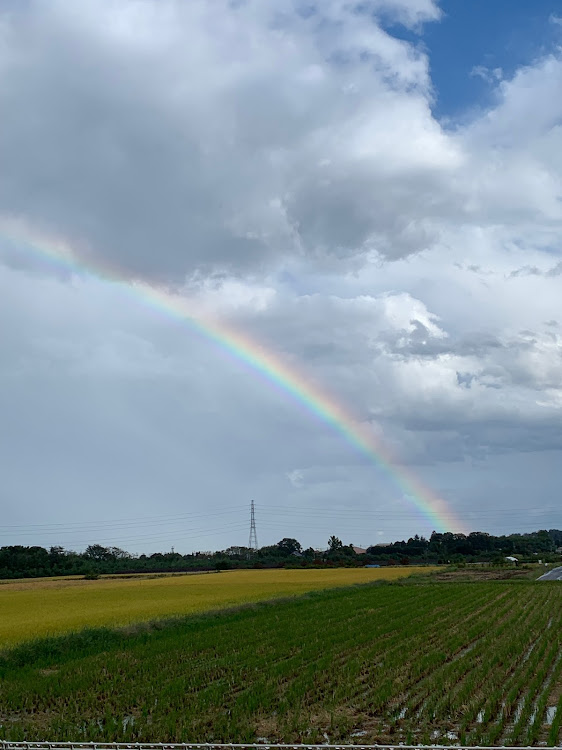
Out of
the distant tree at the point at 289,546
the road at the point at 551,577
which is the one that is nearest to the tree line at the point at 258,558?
the distant tree at the point at 289,546

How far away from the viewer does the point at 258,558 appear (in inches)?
5162

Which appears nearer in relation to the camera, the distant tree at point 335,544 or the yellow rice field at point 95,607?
the yellow rice field at point 95,607

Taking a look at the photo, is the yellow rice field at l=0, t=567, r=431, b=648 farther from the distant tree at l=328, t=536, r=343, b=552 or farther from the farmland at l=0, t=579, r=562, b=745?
the distant tree at l=328, t=536, r=343, b=552

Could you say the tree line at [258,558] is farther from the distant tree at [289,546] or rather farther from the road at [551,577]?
the road at [551,577]

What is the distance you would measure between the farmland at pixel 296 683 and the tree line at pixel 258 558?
217 ft

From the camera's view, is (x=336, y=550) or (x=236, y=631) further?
(x=336, y=550)

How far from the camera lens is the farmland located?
503 inches

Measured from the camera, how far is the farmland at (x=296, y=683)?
12.8 m

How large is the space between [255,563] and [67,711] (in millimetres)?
102780

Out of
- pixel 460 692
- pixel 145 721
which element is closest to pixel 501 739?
pixel 460 692

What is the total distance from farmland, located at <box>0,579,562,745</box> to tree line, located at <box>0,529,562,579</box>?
66.0 metres

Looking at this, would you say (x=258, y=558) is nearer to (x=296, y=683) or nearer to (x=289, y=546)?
(x=289, y=546)

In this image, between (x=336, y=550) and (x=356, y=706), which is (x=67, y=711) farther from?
(x=336, y=550)

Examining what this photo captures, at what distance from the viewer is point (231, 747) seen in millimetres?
11172
